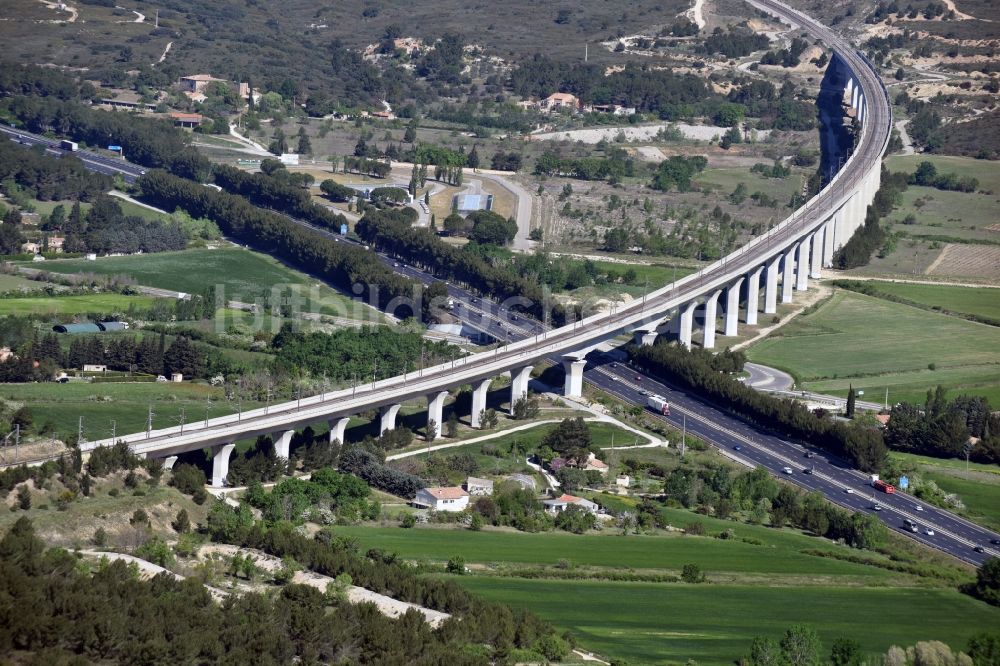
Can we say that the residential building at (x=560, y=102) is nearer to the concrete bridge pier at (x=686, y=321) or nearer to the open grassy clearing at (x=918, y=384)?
the concrete bridge pier at (x=686, y=321)

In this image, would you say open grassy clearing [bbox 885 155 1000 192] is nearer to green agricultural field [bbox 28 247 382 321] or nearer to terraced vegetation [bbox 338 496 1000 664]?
green agricultural field [bbox 28 247 382 321]

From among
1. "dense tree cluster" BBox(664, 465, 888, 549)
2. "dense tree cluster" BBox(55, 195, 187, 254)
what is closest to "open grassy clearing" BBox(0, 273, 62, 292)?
"dense tree cluster" BBox(55, 195, 187, 254)

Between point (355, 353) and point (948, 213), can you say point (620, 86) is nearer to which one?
point (948, 213)

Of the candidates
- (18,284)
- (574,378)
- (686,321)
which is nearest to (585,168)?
(686,321)

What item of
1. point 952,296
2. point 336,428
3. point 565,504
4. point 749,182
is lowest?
point 565,504

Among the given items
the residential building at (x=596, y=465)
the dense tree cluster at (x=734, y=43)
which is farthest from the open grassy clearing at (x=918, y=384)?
the dense tree cluster at (x=734, y=43)

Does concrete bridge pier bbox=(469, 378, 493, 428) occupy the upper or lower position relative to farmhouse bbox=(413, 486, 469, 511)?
upper
